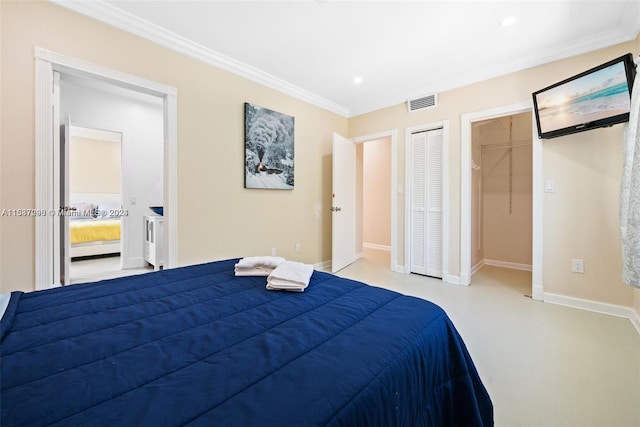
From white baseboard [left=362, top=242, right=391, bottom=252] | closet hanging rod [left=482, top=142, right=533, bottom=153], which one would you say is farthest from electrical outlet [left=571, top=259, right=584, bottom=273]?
white baseboard [left=362, top=242, right=391, bottom=252]

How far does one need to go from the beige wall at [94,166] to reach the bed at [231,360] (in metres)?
6.00

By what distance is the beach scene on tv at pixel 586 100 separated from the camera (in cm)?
214

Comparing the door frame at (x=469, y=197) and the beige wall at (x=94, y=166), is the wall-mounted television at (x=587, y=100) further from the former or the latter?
the beige wall at (x=94, y=166)

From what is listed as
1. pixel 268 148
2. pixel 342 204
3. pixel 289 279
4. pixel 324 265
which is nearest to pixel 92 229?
pixel 268 148

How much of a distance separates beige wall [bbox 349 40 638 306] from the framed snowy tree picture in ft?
8.02

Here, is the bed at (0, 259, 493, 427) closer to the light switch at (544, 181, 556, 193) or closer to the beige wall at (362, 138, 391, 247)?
the light switch at (544, 181, 556, 193)

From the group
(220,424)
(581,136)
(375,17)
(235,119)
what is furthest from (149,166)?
(581,136)

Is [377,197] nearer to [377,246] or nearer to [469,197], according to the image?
[377,246]

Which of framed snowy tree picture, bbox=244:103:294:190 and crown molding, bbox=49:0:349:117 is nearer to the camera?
crown molding, bbox=49:0:349:117

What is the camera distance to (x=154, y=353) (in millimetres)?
779

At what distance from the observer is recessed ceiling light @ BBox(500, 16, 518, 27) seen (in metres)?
2.26

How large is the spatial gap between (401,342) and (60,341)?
3.59ft

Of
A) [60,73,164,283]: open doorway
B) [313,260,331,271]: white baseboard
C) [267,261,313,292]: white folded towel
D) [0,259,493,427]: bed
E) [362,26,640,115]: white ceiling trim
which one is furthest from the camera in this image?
[313,260,331,271]: white baseboard

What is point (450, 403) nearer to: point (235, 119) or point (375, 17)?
point (375, 17)
